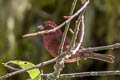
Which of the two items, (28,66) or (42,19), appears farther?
(42,19)

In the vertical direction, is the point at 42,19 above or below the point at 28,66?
above

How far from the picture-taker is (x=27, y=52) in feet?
19.3

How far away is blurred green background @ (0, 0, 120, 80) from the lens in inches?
222

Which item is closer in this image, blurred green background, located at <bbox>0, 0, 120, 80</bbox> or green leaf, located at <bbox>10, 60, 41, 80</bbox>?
green leaf, located at <bbox>10, 60, 41, 80</bbox>

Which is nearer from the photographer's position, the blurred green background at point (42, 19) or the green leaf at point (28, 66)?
the green leaf at point (28, 66)

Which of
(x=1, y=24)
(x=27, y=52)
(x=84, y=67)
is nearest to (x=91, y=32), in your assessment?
(x=84, y=67)

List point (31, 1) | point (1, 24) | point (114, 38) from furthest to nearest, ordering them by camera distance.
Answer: point (31, 1), point (114, 38), point (1, 24)

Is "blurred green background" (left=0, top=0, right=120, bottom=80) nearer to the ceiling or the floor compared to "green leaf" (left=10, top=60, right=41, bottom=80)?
nearer to the ceiling

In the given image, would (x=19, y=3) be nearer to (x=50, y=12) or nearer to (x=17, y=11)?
(x=17, y=11)

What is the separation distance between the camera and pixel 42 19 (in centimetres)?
639

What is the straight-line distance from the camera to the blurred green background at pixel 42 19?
222 inches

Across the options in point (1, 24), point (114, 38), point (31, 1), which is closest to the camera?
point (1, 24)

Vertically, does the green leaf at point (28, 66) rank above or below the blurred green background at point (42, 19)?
below

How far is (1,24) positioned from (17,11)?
1.88ft
